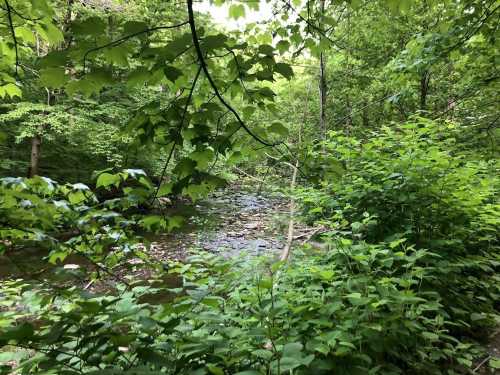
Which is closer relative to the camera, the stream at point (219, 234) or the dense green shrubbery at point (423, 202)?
the dense green shrubbery at point (423, 202)

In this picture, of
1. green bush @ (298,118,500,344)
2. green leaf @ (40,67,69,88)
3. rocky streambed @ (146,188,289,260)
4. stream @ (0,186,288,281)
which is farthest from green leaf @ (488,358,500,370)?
rocky streambed @ (146,188,289,260)

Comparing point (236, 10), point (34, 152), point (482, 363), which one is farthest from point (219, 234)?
point (236, 10)

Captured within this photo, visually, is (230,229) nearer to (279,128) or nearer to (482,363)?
(482,363)

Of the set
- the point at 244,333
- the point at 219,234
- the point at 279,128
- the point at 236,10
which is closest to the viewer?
the point at 279,128

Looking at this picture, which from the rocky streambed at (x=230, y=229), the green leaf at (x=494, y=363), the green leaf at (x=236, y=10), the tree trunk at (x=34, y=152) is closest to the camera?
the green leaf at (x=236, y=10)

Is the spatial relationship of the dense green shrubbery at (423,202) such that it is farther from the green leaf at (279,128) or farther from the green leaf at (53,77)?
the green leaf at (53,77)

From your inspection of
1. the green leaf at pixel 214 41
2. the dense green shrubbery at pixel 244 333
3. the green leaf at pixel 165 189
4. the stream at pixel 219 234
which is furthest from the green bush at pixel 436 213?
the stream at pixel 219 234

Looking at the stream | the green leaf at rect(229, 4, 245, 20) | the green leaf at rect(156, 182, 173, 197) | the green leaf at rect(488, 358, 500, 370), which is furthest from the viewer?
the stream

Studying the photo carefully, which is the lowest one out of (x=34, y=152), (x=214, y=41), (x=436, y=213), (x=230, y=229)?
(x=230, y=229)

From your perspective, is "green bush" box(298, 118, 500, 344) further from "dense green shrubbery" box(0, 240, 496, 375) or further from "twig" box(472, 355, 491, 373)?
"dense green shrubbery" box(0, 240, 496, 375)

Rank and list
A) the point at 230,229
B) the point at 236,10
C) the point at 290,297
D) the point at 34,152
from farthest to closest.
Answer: the point at 230,229 → the point at 34,152 → the point at 290,297 → the point at 236,10

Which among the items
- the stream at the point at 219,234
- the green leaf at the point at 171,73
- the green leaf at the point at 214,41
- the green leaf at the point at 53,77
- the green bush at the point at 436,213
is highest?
the green leaf at the point at 214,41

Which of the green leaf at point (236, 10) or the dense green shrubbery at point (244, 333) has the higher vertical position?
the green leaf at point (236, 10)

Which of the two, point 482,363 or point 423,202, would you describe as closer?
point 482,363
